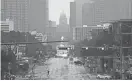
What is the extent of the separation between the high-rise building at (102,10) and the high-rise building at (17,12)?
3.39ft

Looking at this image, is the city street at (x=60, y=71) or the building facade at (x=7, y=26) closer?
the city street at (x=60, y=71)

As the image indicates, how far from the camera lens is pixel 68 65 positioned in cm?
528

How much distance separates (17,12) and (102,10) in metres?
1.52

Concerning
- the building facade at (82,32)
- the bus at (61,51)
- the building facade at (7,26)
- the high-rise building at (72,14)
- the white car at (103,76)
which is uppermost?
the high-rise building at (72,14)

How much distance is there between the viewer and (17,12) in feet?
17.4

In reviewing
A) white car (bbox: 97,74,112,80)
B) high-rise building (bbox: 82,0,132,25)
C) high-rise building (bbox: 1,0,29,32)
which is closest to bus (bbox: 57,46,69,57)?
high-rise building (bbox: 82,0,132,25)

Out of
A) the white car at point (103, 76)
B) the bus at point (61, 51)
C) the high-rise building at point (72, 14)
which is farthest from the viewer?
the bus at point (61, 51)

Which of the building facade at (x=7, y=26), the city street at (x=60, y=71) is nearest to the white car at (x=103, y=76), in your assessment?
the city street at (x=60, y=71)

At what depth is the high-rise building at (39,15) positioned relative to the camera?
4.96 metres

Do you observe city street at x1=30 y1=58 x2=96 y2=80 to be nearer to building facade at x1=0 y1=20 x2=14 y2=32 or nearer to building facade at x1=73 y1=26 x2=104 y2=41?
building facade at x1=73 y1=26 x2=104 y2=41

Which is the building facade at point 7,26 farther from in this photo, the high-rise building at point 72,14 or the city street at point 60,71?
the high-rise building at point 72,14

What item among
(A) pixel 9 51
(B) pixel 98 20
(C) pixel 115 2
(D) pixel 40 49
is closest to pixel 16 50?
(A) pixel 9 51

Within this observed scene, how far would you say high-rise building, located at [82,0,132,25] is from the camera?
16.3 ft

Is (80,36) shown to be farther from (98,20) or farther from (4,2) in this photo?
(4,2)
